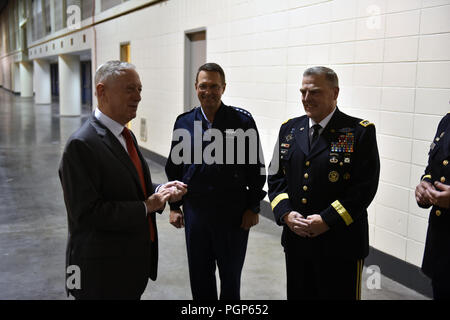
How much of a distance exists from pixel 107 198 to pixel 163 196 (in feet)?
0.86

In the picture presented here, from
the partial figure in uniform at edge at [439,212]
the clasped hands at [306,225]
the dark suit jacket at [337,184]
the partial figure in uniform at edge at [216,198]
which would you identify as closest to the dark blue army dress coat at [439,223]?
the partial figure in uniform at edge at [439,212]

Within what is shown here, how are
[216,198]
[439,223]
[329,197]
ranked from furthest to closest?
[216,198]
[329,197]
[439,223]

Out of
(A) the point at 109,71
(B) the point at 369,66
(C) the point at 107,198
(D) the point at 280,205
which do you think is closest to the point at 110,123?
(A) the point at 109,71

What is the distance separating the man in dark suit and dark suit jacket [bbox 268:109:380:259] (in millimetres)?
750

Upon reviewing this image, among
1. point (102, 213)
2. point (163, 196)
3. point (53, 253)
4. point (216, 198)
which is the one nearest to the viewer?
point (102, 213)

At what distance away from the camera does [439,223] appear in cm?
210

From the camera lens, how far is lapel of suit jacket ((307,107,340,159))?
2236 mm

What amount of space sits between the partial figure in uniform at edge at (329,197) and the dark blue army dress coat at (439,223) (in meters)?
0.30

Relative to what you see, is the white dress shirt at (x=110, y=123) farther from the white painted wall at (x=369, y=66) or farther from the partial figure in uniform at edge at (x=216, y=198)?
the white painted wall at (x=369, y=66)

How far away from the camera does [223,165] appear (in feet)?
8.36

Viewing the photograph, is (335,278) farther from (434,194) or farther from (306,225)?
(434,194)

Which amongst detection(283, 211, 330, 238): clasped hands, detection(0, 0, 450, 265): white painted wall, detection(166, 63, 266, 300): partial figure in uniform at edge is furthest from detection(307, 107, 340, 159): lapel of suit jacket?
detection(0, 0, 450, 265): white painted wall

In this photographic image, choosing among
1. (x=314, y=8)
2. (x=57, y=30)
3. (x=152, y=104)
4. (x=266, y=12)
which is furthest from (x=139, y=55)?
(x=57, y=30)

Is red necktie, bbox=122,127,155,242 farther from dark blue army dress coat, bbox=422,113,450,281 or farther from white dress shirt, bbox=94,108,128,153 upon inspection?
dark blue army dress coat, bbox=422,113,450,281
